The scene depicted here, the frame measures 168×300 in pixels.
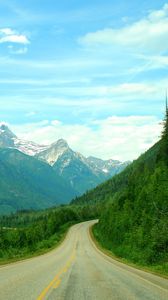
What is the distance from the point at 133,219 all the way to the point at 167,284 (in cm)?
3443

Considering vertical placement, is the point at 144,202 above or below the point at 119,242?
above

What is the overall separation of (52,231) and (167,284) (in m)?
109

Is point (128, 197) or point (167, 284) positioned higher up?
point (128, 197)

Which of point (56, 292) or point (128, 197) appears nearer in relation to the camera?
point (56, 292)

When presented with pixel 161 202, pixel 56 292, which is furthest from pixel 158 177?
pixel 56 292

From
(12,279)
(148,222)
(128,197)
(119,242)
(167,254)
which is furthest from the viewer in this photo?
(128,197)

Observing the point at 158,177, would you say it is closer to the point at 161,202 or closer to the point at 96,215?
the point at 161,202

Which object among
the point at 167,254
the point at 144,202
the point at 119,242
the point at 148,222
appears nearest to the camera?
the point at 167,254

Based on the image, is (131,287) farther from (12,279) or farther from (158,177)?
(158,177)

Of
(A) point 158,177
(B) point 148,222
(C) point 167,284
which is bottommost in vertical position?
(C) point 167,284

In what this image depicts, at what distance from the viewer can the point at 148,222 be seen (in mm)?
40969

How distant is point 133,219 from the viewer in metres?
53.0

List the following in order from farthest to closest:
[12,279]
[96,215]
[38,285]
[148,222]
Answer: [96,215], [148,222], [12,279], [38,285]

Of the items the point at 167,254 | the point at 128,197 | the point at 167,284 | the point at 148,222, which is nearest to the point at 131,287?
the point at 167,284
